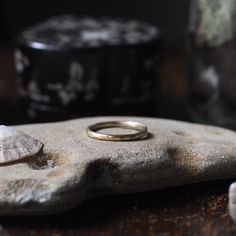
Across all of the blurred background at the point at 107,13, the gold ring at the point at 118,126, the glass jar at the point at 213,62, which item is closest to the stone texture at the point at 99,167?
the gold ring at the point at 118,126

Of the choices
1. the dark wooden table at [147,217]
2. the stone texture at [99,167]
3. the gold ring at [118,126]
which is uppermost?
the gold ring at [118,126]

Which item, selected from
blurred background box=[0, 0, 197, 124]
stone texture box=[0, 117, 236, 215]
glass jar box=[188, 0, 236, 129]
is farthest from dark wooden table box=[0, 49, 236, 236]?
blurred background box=[0, 0, 197, 124]

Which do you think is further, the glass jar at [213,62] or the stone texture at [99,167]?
the glass jar at [213,62]

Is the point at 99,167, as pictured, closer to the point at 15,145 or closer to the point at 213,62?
the point at 15,145

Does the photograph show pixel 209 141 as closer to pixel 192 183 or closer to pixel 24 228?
pixel 192 183

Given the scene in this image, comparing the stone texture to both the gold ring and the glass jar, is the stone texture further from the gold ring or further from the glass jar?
the glass jar

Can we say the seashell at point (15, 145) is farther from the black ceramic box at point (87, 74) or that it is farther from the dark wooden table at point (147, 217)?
the black ceramic box at point (87, 74)

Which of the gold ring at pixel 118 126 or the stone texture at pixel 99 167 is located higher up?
the gold ring at pixel 118 126

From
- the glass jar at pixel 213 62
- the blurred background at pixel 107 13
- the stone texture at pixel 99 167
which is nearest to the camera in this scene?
the stone texture at pixel 99 167
